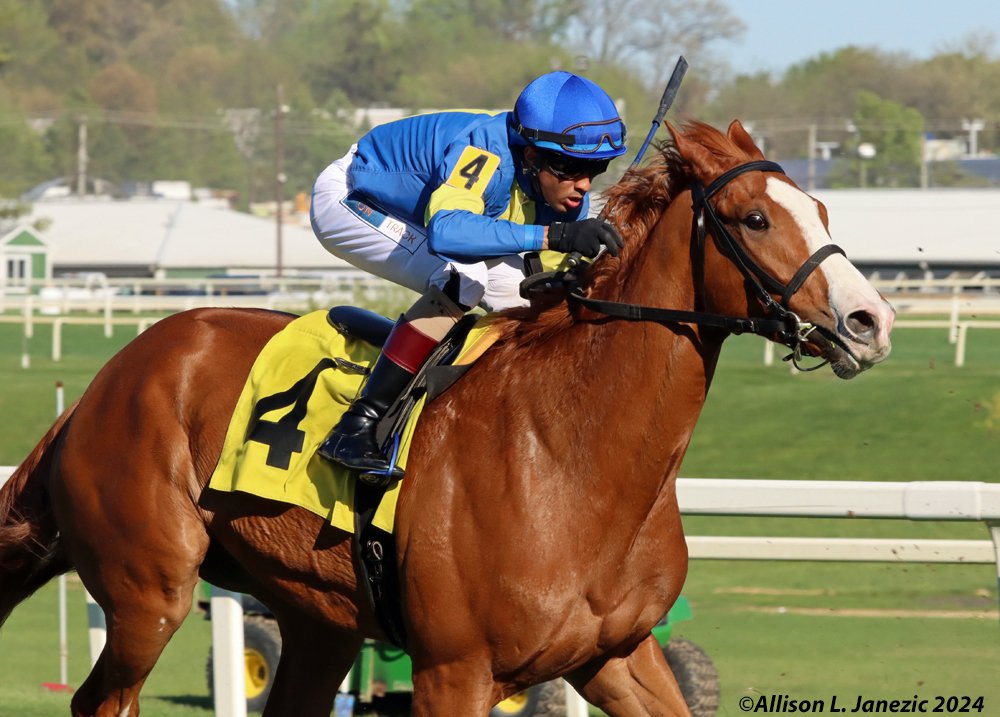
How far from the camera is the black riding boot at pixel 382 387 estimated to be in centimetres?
345

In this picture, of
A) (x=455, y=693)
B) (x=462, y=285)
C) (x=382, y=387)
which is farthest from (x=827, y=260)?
(x=455, y=693)

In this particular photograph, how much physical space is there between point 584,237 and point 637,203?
20 cm

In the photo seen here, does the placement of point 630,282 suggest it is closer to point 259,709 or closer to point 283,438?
point 283,438

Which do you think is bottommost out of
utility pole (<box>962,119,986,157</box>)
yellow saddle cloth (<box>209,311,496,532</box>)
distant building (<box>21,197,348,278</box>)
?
distant building (<box>21,197,348,278</box>)

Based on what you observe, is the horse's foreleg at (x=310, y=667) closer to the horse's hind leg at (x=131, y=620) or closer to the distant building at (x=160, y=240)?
the horse's hind leg at (x=131, y=620)

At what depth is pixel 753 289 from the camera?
310 cm

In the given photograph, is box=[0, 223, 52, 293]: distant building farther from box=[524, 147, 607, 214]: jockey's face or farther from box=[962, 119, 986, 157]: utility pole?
box=[524, 147, 607, 214]: jockey's face

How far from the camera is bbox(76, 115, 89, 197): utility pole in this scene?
6238 centimetres

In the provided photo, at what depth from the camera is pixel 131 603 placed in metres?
3.85

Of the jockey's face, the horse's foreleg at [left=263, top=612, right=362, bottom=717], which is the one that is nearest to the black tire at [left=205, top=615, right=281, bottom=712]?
the horse's foreleg at [left=263, top=612, right=362, bottom=717]

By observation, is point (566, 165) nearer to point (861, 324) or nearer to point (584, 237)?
point (584, 237)

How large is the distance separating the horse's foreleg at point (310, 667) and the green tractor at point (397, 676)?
107cm

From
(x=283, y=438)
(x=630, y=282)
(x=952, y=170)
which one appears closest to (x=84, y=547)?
(x=283, y=438)

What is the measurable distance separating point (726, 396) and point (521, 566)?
15.1 meters
